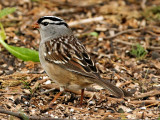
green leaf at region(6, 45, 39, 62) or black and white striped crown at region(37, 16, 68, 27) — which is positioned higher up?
black and white striped crown at region(37, 16, 68, 27)

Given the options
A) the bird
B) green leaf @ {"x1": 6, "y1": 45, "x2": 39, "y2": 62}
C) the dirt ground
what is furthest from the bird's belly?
green leaf @ {"x1": 6, "y1": 45, "x2": 39, "y2": 62}

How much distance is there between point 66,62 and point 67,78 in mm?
213

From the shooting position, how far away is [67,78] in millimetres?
4555

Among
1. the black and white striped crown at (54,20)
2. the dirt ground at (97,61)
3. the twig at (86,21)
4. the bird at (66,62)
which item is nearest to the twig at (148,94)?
the dirt ground at (97,61)

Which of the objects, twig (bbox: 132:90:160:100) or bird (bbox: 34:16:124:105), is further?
twig (bbox: 132:90:160:100)

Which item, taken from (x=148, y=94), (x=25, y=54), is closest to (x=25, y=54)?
(x=25, y=54)

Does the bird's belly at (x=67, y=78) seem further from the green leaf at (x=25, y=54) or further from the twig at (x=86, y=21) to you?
the twig at (x=86, y=21)

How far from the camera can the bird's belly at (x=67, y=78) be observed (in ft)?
14.7

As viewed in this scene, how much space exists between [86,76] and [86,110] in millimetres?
490

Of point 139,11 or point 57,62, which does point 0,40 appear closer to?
point 57,62

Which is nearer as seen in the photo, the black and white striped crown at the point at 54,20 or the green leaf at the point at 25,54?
the black and white striped crown at the point at 54,20

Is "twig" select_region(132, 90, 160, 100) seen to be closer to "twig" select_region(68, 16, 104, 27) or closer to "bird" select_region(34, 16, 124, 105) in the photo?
"bird" select_region(34, 16, 124, 105)

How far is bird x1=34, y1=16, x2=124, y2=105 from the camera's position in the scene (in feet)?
14.6

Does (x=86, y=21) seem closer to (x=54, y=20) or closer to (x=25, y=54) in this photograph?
(x=25, y=54)
